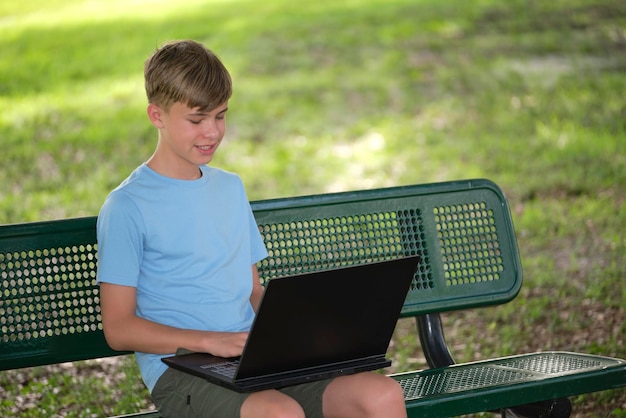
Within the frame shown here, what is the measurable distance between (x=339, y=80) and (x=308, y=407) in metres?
9.65

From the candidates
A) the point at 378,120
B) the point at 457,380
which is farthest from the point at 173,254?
the point at 378,120

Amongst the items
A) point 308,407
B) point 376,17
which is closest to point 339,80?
point 376,17

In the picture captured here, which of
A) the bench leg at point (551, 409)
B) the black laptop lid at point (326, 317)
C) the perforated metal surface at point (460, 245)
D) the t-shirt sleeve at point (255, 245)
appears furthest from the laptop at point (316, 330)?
the perforated metal surface at point (460, 245)

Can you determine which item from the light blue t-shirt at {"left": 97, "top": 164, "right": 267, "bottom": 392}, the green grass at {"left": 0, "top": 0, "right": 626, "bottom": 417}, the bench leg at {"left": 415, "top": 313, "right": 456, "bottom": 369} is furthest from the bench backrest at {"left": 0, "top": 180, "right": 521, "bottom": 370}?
the green grass at {"left": 0, "top": 0, "right": 626, "bottom": 417}

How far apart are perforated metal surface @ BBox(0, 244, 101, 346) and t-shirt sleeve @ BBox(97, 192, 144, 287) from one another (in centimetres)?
49

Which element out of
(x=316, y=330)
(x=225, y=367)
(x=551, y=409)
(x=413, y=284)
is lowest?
(x=551, y=409)

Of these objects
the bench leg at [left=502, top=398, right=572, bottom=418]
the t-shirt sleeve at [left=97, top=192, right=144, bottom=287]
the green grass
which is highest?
the t-shirt sleeve at [left=97, top=192, right=144, bottom=287]

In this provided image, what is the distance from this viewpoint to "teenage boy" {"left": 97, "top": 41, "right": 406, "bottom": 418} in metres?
3.13

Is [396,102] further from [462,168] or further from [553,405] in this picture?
[553,405]

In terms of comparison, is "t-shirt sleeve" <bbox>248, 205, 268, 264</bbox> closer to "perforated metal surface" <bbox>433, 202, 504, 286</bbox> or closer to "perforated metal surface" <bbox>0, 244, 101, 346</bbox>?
"perforated metal surface" <bbox>0, 244, 101, 346</bbox>

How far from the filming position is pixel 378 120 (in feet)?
37.2

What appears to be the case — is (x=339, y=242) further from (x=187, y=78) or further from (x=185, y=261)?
(x=187, y=78)

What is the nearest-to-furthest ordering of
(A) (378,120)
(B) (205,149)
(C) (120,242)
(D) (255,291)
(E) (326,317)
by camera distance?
(E) (326,317), (C) (120,242), (B) (205,149), (D) (255,291), (A) (378,120)

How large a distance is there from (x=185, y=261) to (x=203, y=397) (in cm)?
47
